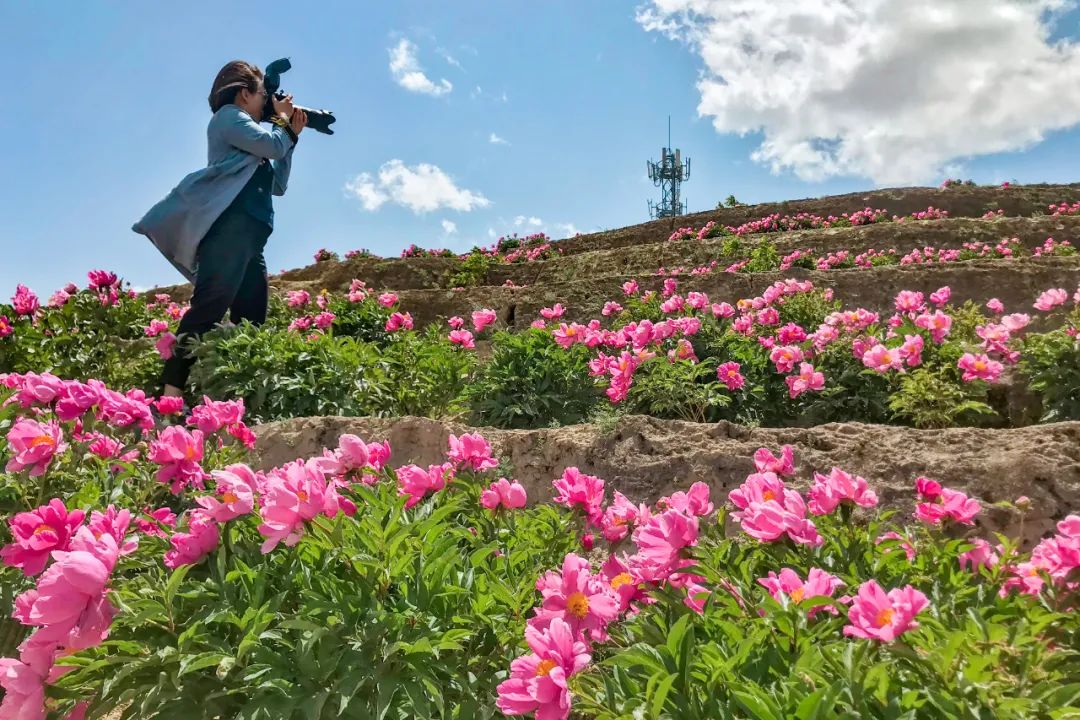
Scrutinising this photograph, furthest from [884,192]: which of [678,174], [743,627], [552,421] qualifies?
[678,174]

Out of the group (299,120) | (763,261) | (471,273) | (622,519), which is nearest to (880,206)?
(763,261)

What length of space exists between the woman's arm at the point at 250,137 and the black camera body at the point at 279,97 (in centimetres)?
33

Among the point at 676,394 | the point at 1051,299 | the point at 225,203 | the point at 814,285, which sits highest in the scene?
the point at 225,203

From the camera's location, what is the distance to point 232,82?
466 centimetres

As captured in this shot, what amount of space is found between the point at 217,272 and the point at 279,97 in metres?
1.39

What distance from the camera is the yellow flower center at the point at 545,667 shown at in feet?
3.69

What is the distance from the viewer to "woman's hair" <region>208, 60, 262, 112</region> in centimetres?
466

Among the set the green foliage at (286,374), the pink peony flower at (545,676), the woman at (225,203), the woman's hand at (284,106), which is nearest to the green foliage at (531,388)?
the green foliage at (286,374)

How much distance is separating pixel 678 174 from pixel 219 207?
131 ft

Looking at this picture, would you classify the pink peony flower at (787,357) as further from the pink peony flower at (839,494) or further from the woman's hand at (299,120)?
the woman's hand at (299,120)

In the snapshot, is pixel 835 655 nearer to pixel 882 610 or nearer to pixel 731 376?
pixel 882 610

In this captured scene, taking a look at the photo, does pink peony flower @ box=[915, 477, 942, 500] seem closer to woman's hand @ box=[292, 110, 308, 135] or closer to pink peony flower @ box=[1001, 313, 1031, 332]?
pink peony flower @ box=[1001, 313, 1031, 332]

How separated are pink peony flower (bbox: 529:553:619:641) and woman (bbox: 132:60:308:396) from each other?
13.4ft

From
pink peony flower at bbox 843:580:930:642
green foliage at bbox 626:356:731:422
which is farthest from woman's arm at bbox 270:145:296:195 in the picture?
pink peony flower at bbox 843:580:930:642
